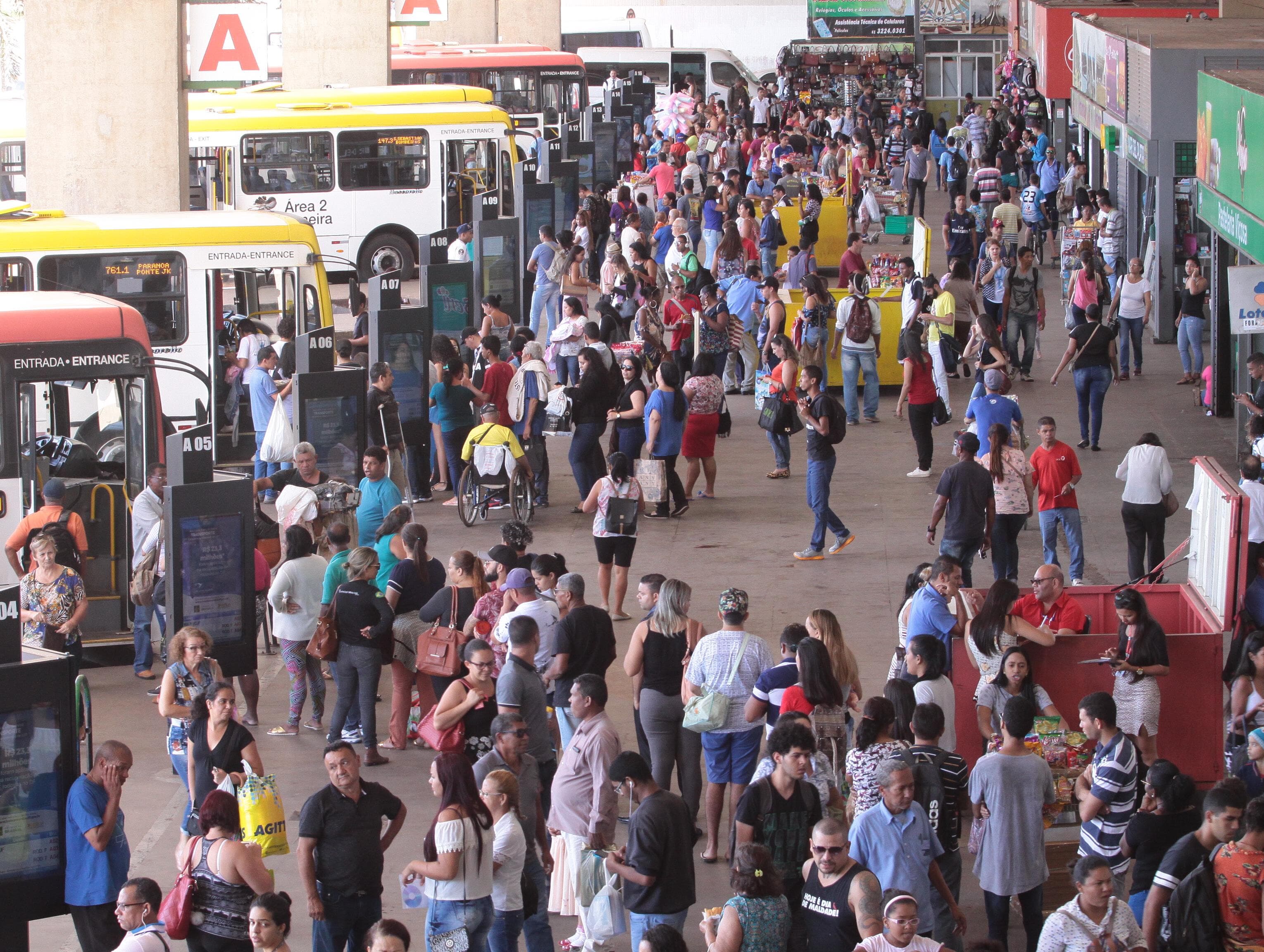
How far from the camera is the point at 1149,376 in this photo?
71.9ft

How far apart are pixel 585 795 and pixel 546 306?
15638mm

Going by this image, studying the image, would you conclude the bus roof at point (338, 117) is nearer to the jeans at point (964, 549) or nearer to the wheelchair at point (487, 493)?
the wheelchair at point (487, 493)

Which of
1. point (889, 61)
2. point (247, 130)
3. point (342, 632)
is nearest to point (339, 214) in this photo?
point (247, 130)

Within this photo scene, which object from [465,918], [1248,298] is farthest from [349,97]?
[465,918]

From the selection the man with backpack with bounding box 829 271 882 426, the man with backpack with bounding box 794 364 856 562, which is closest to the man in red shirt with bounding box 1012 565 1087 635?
the man with backpack with bounding box 794 364 856 562

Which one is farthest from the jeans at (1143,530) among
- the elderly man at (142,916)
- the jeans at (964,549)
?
the elderly man at (142,916)

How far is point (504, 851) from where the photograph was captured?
7555 mm

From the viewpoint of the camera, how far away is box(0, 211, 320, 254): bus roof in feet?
60.1

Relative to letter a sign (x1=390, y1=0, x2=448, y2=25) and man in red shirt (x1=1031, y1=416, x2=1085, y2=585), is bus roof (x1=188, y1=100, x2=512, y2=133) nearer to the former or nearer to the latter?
letter a sign (x1=390, y1=0, x2=448, y2=25)

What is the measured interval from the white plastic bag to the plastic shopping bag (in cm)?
862

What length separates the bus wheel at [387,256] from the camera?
28.5 meters

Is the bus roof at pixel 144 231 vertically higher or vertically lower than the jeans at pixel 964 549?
higher

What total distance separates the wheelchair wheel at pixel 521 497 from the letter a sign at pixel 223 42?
286 inches

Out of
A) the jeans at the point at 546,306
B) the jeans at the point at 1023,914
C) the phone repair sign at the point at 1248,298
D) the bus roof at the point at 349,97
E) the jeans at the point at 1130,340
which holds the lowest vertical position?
the jeans at the point at 1023,914
